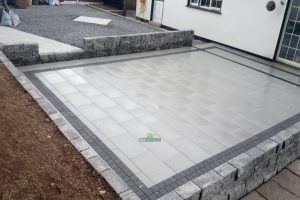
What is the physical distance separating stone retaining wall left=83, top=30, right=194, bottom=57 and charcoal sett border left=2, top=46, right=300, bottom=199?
4.14m

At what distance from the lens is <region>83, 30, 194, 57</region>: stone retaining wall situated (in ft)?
32.7

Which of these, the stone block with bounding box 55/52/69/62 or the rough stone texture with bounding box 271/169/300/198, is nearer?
the rough stone texture with bounding box 271/169/300/198

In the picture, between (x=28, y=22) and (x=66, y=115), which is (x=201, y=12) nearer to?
(x=28, y=22)

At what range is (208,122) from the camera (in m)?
6.72

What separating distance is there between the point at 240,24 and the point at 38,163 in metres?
10.6

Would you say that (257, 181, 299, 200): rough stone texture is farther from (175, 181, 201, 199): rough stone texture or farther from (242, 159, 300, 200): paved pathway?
(175, 181, 201, 199): rough stone texture

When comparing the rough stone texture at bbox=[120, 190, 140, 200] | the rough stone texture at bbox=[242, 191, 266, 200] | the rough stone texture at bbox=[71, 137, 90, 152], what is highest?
the rough stone texture at bbox=[71, 137, 90, 152]

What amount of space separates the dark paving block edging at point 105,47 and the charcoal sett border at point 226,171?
292cm

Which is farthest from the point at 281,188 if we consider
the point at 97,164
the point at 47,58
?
the point at 47,58

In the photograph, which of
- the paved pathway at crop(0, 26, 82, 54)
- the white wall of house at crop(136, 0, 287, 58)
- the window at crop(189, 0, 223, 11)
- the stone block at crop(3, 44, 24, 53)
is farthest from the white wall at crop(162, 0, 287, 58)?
the stone block at crop(3, 44, 24, 53)

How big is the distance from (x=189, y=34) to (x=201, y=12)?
219 cm

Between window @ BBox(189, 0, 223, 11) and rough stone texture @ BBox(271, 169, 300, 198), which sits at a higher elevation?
window @ BBox(189, 0, 223, 11)

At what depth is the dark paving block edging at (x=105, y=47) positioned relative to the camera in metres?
A: 8.56

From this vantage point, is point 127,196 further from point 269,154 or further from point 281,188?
point 281,188
